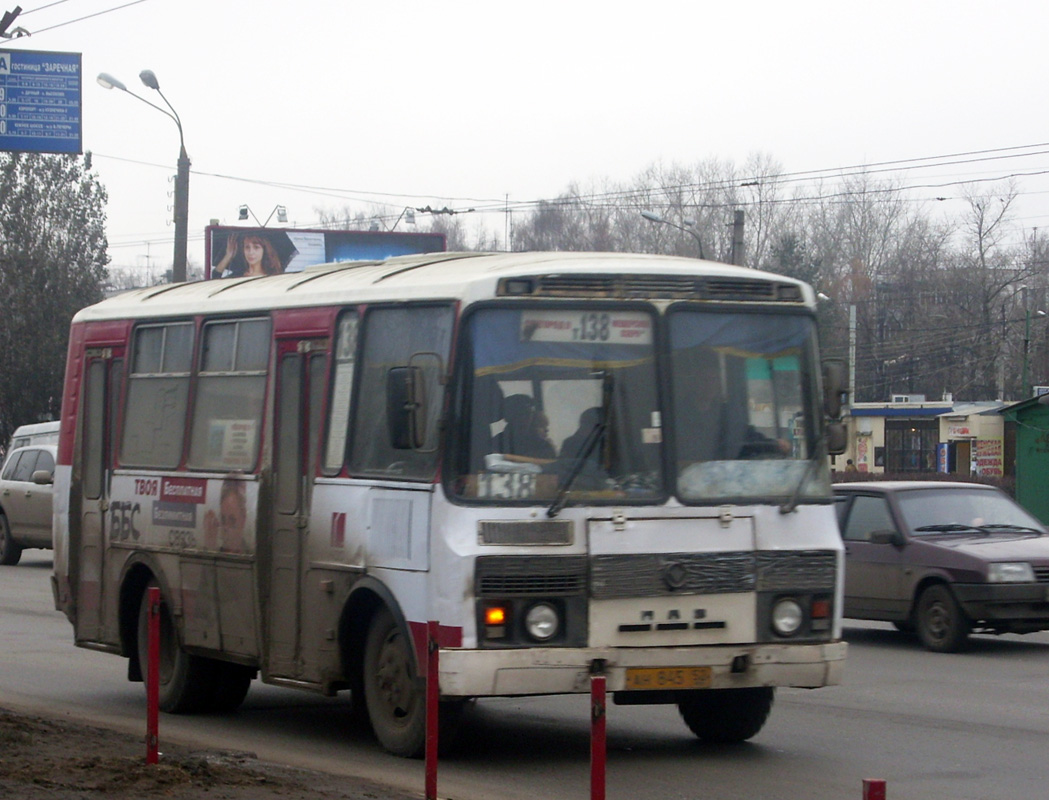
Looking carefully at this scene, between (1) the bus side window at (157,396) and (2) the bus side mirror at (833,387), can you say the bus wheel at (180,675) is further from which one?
(2) the bus side mirror at (833,387)

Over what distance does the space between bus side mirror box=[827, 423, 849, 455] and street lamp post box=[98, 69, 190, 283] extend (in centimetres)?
2089

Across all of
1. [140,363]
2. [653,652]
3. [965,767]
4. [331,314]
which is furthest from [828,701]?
[140,363]

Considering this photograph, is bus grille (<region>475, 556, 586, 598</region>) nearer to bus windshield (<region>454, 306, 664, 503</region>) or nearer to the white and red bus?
the white and red bus

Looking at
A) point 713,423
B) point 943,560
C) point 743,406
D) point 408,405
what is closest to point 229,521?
point 408,405

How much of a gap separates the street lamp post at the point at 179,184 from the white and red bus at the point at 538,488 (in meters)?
19.6

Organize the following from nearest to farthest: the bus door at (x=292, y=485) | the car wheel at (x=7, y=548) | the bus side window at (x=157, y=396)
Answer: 1. the bus door at (x=292, y=485)
2. the bus side window at (x=157, y=396)
3. the car wheel at (x=7, y=548)

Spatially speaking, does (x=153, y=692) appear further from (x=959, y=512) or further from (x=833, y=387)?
(x=959, y=512)

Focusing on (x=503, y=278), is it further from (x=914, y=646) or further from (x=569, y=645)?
(x=914, y=646)

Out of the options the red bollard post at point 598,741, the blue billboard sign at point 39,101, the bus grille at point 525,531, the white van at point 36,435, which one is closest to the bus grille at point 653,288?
the bus grille at point 525,531

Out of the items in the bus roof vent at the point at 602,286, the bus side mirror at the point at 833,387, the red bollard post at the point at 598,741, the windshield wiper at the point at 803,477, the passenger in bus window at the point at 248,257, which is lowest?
the red bollard post at the point at 598,741

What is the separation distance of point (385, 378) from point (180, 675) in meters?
3.29

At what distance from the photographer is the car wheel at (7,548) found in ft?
88.4

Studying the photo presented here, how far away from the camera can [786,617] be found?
8.73 m

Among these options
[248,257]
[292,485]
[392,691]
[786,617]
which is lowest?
[392,691]
